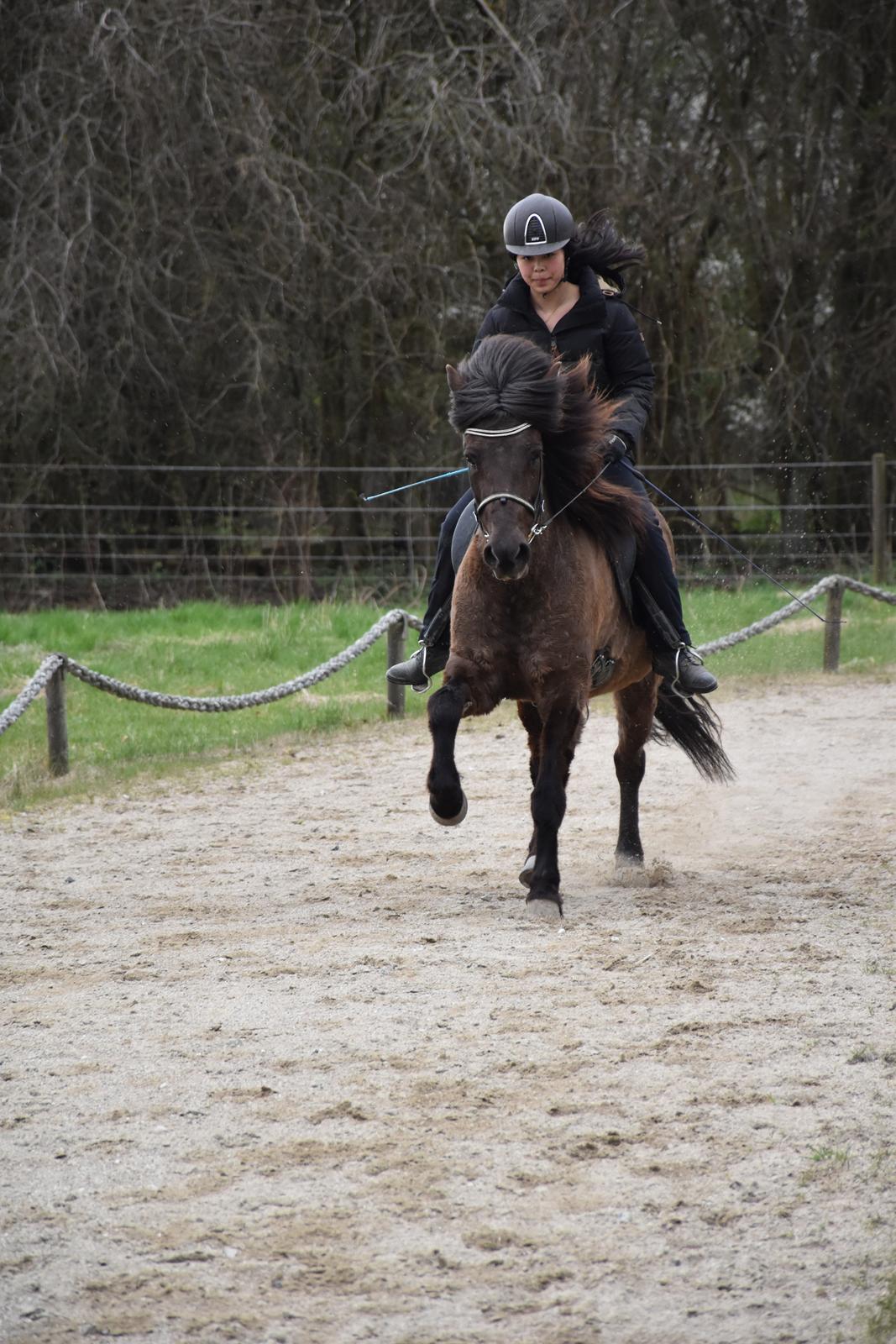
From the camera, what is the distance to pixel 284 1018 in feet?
15.3

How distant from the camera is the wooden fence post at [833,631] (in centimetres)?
1244

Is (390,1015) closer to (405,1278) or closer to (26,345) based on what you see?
(405,1278)

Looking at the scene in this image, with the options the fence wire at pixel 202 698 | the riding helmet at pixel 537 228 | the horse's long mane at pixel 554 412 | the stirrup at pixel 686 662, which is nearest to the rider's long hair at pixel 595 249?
the riding helmet at pixel 537 228

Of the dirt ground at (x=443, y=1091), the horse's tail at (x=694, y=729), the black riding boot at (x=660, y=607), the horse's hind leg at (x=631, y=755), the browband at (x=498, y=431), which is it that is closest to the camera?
the dirt ground at (x=443, y=1091)

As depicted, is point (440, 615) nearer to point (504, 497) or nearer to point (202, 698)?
point (504, 497)

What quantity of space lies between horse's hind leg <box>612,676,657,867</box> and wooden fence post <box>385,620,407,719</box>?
3.94m

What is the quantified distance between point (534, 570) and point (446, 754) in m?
0.77

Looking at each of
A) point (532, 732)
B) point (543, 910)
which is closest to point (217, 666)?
point (532, 732)

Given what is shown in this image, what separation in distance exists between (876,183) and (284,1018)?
1605 centimetres

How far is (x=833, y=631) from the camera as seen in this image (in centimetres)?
1244

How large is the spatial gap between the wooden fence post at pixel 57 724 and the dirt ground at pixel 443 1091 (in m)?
1.47

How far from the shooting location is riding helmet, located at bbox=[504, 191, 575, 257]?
238 inches

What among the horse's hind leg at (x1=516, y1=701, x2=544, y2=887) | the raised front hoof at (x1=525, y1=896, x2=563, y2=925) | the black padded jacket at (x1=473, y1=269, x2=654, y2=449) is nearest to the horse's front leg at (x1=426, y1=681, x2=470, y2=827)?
the raised front hoof at (x1=525, y1=896, x2=563, y2=925)

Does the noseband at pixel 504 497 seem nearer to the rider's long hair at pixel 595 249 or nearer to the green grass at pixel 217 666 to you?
the rider's long hair at pixel 595 249
